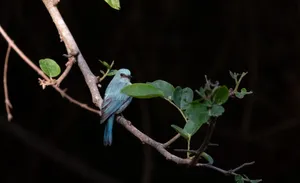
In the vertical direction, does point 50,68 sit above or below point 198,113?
above

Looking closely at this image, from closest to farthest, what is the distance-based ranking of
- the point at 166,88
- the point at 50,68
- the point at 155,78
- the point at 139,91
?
the point at 139,91, the point at 166,88, the point at 50,68, the point at 155,78

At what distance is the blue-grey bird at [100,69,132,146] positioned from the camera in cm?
194

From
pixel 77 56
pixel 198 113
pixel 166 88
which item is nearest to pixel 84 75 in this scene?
pixel 77 56

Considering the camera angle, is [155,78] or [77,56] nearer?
[77,56]

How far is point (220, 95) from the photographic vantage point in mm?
1111

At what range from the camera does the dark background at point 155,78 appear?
3416mm

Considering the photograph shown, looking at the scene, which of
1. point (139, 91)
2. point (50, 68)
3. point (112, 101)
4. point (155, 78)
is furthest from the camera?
point (155, 78)

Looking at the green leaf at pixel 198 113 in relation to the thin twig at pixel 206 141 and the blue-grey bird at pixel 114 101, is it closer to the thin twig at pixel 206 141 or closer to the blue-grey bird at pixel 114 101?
the thin twig at pixel 206 141

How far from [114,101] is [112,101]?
0.02m

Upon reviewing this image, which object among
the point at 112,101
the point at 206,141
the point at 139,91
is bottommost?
the point at 206,141

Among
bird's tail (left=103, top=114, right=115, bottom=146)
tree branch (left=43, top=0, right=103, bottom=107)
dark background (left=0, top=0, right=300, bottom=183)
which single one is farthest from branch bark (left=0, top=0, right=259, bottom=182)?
dark background (left=0, top=0, right=300, bottom=183)

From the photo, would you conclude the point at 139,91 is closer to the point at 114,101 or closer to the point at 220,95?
the point at 220,95

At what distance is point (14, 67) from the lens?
3438 millimetres

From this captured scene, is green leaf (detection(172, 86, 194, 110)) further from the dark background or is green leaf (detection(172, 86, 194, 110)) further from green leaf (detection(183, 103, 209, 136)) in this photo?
the dark background
